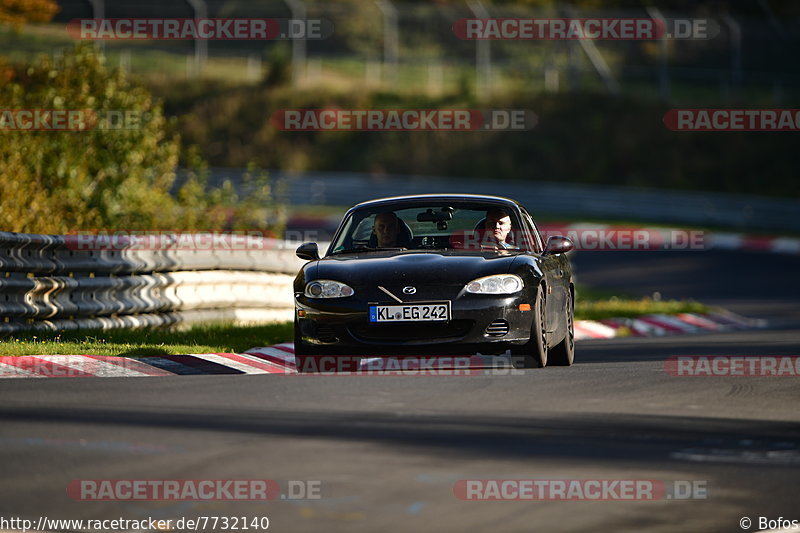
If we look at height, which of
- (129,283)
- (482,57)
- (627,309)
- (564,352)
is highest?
(482,57)

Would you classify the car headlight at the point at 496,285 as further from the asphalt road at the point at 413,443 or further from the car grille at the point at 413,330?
the asphalt road at the point at 413,443

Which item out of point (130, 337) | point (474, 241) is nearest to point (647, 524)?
point (474, 241)

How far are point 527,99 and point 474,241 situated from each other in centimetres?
3800

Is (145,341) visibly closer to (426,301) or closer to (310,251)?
(310,251)

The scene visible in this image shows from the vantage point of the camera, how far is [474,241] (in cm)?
1143

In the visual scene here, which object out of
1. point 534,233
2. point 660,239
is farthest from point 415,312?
point 660,239

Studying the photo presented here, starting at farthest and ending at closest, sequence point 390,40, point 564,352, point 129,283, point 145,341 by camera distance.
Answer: point 390,40
point 129,283
point 145,341
point 564,352

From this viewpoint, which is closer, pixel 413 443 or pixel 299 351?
pixel 413 443

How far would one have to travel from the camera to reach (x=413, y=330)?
10.2m

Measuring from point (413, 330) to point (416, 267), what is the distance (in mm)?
505

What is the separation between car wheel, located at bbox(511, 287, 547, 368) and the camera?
34.4 ft

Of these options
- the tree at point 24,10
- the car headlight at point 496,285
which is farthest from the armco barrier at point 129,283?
the tree at point 24,10

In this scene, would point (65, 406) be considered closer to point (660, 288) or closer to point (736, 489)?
point (736, 489)

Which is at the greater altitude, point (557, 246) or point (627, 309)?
A: point (557, 246)
